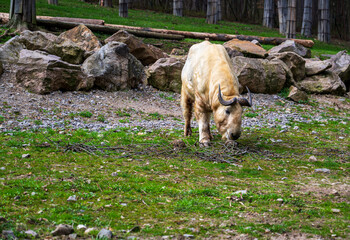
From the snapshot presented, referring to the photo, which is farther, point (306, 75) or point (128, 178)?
point (306, 75)

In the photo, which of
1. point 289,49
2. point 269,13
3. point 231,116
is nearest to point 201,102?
point 231,116

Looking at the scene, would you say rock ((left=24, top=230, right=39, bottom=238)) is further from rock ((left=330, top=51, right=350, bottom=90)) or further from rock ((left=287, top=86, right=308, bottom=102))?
rock ((left=330, top=51, right=350, bottom=90))

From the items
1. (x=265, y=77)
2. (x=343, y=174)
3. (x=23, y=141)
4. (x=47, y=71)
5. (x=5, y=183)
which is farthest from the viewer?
(x=265, y=77)

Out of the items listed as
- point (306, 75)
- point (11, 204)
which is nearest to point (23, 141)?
point (11, 204)

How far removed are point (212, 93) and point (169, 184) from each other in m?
3.02

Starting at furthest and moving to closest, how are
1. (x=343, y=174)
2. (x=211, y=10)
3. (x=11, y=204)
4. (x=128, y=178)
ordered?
1. (x=211, y=10)
2. (x=343, y=174)
3. (x=128, y=178)
4. (x=11, y=204)

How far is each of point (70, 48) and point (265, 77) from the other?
7774mm

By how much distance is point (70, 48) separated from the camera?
15.6m

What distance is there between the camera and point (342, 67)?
765 inches

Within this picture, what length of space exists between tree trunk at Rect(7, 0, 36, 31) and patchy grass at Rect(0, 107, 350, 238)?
30.8ft

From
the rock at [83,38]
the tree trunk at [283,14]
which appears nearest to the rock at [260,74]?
the rock at [83,38]

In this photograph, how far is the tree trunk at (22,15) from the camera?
56.2 ft

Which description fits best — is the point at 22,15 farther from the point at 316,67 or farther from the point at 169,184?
the point at 169,184

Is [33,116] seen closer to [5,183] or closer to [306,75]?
[5,183]
